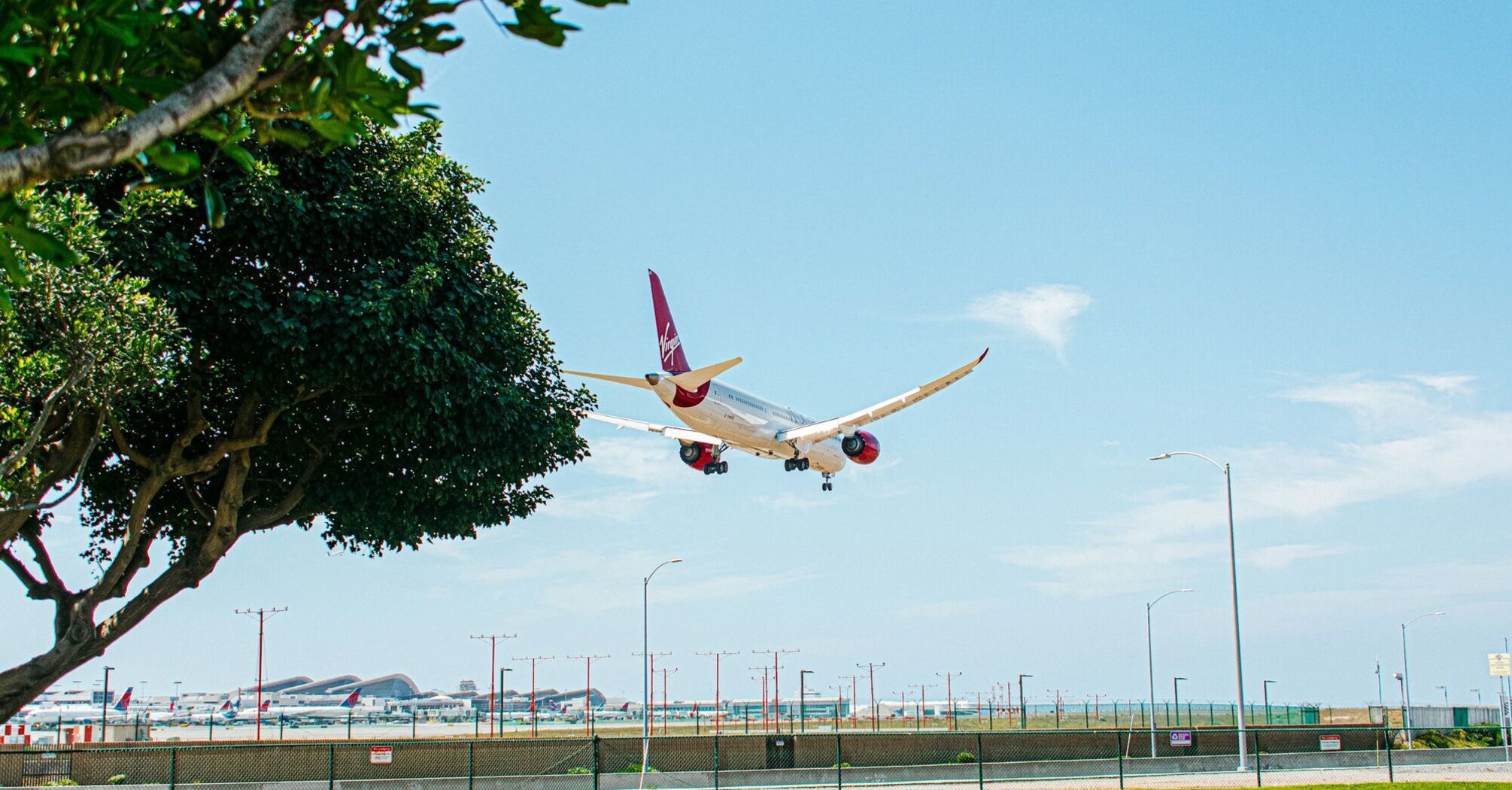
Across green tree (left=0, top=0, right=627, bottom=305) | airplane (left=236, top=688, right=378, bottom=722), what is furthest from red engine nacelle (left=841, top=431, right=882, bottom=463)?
airplane (left=236, top=688, right=378, bottom=722)

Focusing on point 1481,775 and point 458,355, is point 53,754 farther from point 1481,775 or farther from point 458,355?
point 1481,775

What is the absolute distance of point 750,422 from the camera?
166 ft

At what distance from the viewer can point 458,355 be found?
32094mm

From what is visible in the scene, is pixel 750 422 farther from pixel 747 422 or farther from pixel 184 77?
pixel 184 77

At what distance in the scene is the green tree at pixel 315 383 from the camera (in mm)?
30000

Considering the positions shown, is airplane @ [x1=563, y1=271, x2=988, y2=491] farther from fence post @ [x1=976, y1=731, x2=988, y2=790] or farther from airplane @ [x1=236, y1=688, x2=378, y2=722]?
airplane @ [x1=236, y1=688, x2=378, y2=722]

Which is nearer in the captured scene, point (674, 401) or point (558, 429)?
point (558, 429)

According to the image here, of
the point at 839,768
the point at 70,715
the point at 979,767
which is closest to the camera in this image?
the point at 839,768

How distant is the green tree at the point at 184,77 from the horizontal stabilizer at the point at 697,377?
3480 cm

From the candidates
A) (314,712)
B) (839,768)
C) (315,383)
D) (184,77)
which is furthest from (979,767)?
(314,712)

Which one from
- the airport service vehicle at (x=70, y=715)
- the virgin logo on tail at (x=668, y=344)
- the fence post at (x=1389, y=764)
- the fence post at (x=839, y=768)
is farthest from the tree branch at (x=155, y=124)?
the airport service vehicle at (x=70, y=715)

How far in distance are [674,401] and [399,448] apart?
1376 cm

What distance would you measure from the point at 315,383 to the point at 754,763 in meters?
22.2

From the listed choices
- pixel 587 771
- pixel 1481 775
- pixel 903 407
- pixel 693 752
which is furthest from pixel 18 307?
pixel 1481 775
